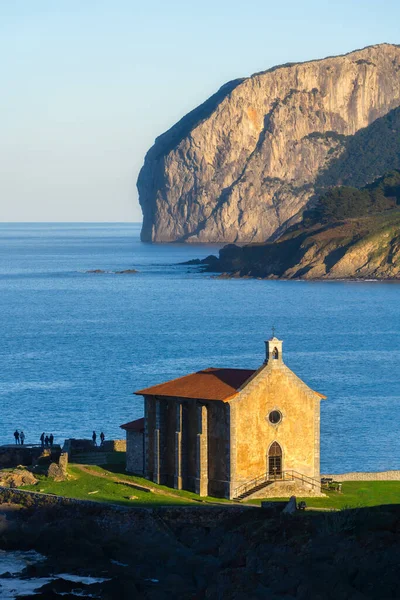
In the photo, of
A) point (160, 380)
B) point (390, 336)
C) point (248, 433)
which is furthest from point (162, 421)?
point (390, 336)

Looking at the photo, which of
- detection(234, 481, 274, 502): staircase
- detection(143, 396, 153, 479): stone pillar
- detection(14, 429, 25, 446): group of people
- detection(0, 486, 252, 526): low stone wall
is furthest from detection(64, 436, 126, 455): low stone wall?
detection(234, 481, 274, 502): staircase

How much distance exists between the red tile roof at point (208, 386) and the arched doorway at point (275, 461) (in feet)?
8.73

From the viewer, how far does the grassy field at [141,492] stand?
2002 inches

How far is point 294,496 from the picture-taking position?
165ft

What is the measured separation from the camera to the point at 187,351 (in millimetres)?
117312

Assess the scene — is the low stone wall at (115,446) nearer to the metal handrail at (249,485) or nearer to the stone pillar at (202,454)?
the stone pillar at (202,454)

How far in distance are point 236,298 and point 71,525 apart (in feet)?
454

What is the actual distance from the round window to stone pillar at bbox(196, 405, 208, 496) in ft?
8.06

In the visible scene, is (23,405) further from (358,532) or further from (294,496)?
(358,532)

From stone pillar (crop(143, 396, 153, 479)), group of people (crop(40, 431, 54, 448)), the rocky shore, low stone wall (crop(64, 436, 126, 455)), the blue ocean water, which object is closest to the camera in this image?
the rocky shore

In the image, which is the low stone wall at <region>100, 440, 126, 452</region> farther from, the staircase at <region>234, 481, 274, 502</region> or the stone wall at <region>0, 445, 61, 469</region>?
the staircase at <region>234, 481, 274, 502</region>

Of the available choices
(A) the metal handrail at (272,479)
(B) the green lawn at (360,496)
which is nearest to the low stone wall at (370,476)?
(B) the green lawn at (360,496)

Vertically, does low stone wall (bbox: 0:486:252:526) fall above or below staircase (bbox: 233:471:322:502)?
below

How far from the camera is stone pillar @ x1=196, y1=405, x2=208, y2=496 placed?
52.4 meters
